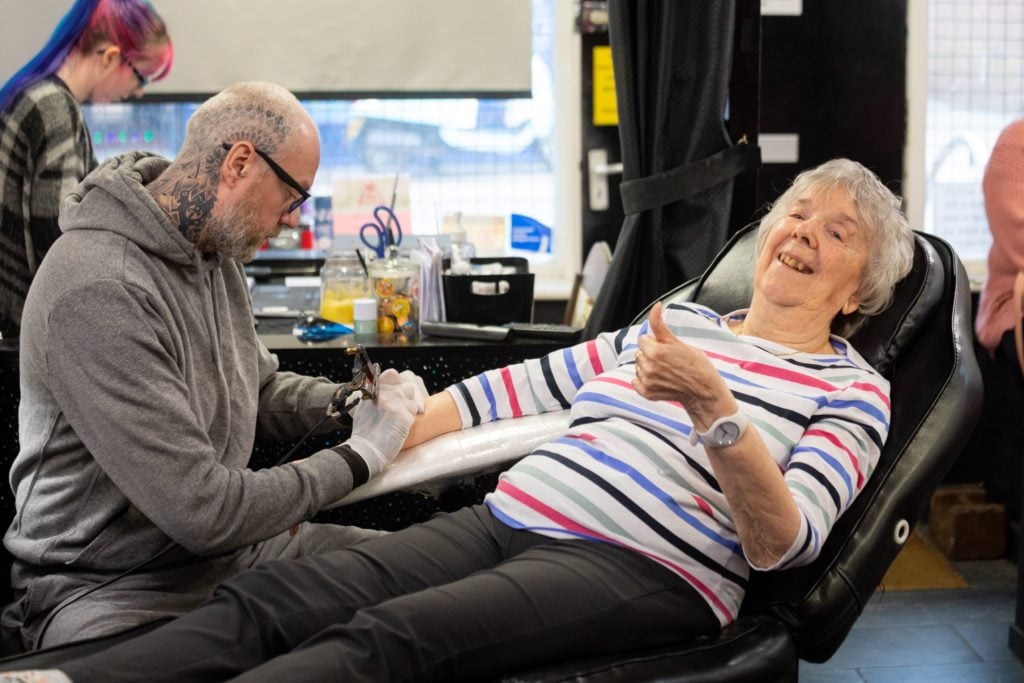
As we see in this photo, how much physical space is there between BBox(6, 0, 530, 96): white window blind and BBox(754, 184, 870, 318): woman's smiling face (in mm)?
2068

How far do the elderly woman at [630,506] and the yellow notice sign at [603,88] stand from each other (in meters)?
1.89

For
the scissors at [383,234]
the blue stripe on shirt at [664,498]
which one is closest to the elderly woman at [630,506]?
the blue stripe on shirt at [664,498]

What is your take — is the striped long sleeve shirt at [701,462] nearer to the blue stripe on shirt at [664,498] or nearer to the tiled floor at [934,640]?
the blue stripe on shirt at [664,498]

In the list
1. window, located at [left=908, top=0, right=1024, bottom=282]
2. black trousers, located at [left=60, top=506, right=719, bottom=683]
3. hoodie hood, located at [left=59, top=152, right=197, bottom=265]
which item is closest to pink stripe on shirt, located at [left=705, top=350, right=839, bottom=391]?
black trousers, located at [left=60, top=506, right=719, bottom=683]

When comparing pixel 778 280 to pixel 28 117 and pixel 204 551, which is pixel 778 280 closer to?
pixel 204 551

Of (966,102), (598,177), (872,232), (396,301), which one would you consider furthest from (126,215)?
(966,102)

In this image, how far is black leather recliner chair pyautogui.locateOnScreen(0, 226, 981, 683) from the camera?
1.49 m

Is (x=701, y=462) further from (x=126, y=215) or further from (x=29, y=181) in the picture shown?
(x=29, y=181)

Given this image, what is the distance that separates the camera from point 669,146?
8.31 ft

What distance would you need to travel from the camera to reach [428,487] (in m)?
1.92

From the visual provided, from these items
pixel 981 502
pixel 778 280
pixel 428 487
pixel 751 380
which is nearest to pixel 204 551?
pixel 428 487

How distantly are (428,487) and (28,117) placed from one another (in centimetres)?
131

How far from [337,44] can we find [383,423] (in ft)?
7.34

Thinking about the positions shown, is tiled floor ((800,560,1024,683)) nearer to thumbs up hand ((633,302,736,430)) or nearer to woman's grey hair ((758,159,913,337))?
woman's grey hair ((758,159,913,337))
